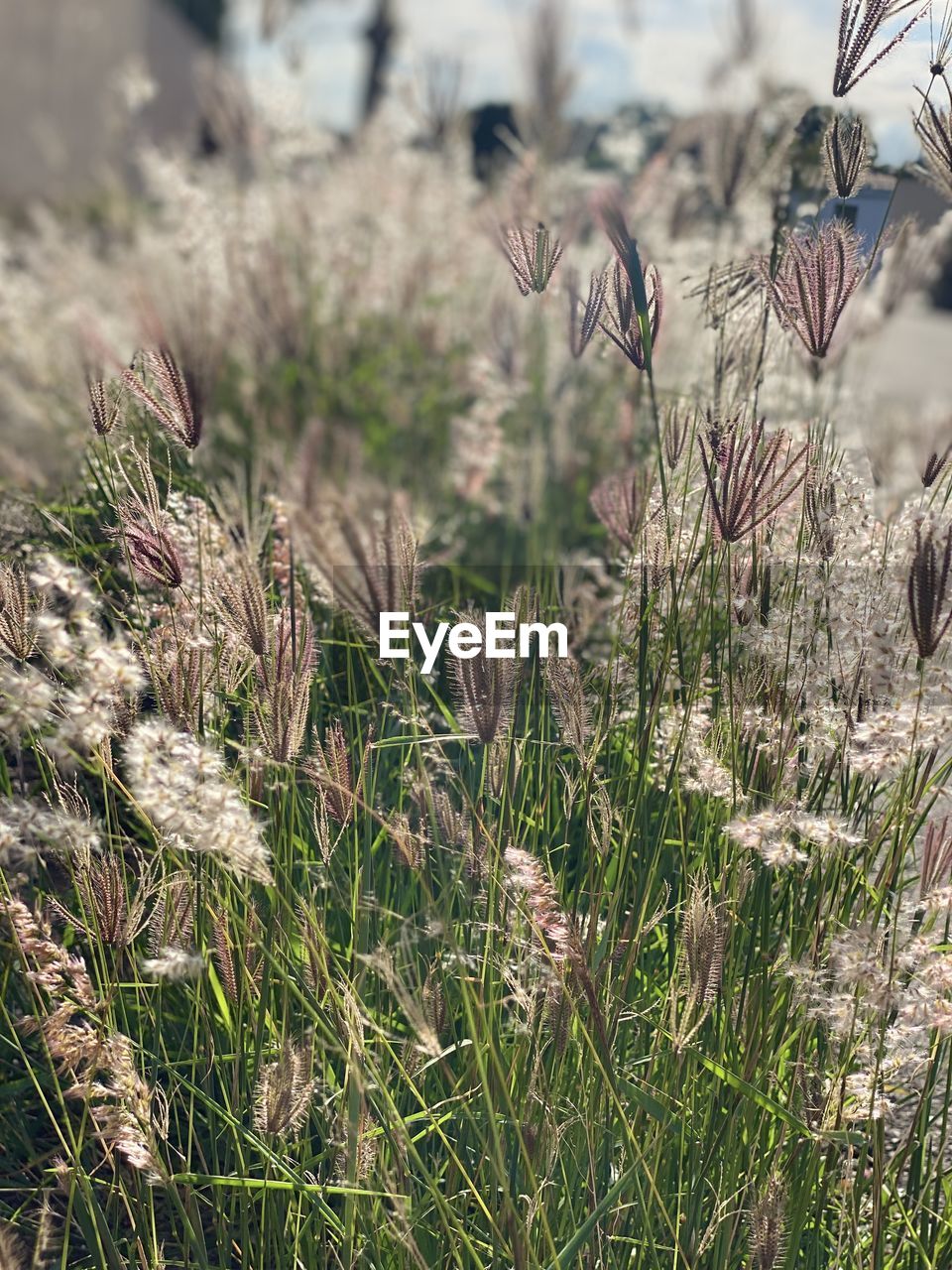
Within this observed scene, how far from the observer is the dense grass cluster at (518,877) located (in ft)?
4.34

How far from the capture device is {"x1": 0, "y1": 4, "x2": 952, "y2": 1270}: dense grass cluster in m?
1.32

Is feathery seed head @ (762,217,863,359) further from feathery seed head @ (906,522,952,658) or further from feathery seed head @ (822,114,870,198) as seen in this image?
feathery seed head @ (906,522,952,658)

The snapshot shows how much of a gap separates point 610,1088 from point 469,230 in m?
4.78

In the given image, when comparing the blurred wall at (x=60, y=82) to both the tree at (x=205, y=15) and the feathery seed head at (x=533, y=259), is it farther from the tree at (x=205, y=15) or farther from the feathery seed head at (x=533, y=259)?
the feathery seed head at (x=533, y=259)

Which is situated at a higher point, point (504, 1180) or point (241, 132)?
point (241, 132)

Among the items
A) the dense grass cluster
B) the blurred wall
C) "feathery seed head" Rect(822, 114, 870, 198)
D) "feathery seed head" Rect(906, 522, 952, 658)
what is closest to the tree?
the blurred wall

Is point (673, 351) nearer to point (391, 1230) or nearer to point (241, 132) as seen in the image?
point (241, 132)

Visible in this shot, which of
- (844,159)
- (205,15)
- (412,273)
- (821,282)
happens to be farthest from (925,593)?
(205,15)

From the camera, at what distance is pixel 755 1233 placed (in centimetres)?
129

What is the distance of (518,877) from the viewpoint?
132 cm

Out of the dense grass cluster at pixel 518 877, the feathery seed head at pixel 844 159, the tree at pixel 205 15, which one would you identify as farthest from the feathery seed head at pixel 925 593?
the tree at pixel 205 15

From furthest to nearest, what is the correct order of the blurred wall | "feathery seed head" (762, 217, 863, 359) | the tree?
1. the tree
2. the blurred wall
3. "feathery seed head" (762, 217, 863, 359)

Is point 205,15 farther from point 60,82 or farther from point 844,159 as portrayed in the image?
point 844,159

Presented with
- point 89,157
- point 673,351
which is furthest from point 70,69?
point 673,351
